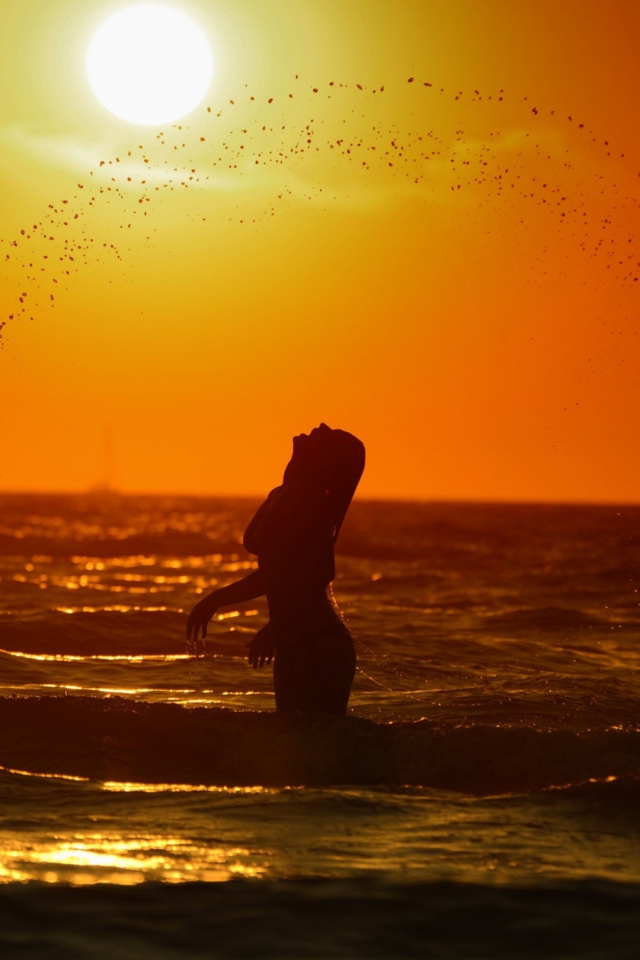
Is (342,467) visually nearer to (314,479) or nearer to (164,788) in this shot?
(314,479)

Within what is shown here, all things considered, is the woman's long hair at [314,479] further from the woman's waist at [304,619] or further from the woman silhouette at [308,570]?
the woman's waist at [304,619]

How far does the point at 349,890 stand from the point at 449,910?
437 mm

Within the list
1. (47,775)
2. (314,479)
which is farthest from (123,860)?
(314,479)

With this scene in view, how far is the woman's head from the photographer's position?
8781mm

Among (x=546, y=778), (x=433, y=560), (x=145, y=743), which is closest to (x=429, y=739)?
(x=546, y=778)

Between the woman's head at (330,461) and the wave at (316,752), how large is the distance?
4.67ft

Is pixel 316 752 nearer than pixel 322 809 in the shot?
No

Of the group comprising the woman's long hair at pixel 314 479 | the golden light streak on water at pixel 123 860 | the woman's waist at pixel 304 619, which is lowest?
the golden light streak on water at pixel 123 860

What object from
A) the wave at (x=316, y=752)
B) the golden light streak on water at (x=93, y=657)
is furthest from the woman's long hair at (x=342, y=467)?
the golden light streak on water at (x=93, y=657)

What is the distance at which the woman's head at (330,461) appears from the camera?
8781mm

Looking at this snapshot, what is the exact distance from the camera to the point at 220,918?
5336 mm

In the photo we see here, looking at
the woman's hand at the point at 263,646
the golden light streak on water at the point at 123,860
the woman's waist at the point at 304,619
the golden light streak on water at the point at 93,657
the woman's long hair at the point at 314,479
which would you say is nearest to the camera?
the golden light streak on water at the point at 123,860

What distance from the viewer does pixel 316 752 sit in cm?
815

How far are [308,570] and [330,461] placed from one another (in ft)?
2.42
